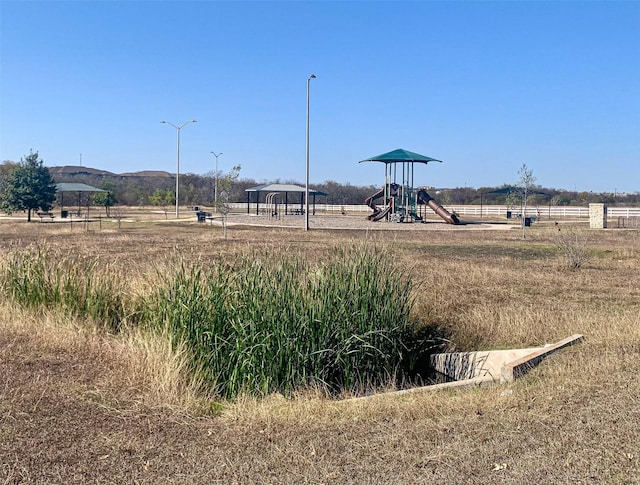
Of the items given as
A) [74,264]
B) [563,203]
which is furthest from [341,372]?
[563,203]

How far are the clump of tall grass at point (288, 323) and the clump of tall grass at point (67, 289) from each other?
1024 mm

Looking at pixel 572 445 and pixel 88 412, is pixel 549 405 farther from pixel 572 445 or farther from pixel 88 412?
pixel 88 412

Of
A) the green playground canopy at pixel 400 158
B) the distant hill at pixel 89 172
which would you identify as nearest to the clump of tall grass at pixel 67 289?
the green playground canopy at pixel 400 158

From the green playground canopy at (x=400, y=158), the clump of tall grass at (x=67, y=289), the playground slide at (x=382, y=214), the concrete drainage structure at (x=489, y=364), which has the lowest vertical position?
the concrete drainage structure at (x=489, y=364)

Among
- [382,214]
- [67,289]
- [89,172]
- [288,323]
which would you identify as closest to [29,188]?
[382,214]

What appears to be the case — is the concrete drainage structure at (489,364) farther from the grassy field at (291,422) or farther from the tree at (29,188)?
the tree at (29,188)

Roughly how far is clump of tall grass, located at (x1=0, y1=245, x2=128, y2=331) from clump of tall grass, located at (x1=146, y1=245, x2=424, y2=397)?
3.36 feet

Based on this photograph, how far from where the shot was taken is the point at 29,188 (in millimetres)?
48469

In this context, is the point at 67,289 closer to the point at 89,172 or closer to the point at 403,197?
the point at 403,197

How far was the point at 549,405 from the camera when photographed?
5445 millimetres

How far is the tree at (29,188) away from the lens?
48.3m

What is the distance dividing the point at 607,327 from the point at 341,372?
3.69 metres

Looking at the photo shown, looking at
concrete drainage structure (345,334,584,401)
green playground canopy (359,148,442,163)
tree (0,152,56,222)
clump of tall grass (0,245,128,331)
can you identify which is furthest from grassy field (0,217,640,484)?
tree (0,152,56,222)

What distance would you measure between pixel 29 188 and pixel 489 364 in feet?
155
